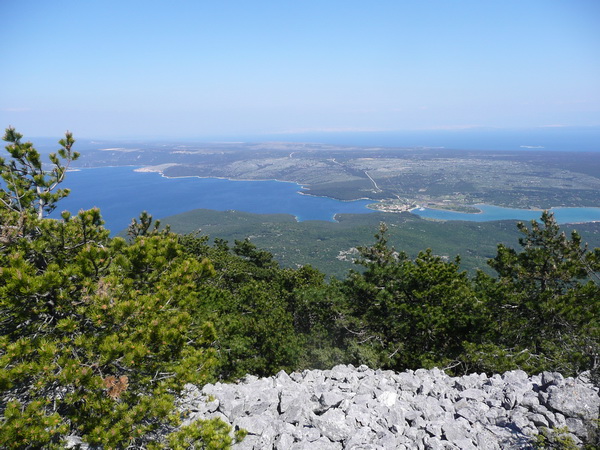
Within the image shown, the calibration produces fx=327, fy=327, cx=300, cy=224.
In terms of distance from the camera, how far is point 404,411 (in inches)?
261

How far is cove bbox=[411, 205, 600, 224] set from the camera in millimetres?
133250

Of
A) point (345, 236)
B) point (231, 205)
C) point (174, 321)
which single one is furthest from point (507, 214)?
point (174, 321)

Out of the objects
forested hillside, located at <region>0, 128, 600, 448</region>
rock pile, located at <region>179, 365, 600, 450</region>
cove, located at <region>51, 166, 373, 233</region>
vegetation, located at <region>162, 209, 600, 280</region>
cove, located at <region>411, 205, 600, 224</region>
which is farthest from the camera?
cove, located at <region>51, 166, 373, 233</region>

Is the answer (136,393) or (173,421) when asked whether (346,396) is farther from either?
(136,393)

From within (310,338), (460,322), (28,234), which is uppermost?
(28,234)

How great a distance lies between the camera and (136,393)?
5.23 m

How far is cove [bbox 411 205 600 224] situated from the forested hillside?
132750mm

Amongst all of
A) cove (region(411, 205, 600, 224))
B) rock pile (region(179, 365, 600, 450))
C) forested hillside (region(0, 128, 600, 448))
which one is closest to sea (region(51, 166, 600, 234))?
cove (region(411, 205, 600, 224))

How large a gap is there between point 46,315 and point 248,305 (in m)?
11.0

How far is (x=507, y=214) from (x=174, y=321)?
16739 cm

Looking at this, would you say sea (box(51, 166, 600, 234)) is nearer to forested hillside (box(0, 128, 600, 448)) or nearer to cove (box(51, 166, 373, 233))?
cove (box(51, 166, 373, 233))

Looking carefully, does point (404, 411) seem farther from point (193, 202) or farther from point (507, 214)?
point (193, 202)

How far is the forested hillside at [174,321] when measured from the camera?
4.59 meters

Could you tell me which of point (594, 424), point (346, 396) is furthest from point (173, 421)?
point (594, 424)
